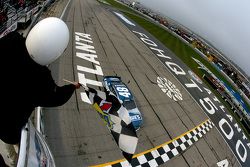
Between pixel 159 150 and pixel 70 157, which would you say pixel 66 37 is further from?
pixel 159 150

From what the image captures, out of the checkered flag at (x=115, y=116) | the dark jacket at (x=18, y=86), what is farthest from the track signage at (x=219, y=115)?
the dark jacket at (x=18, y=86)

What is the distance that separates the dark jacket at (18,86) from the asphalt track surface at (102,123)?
4.51 metres

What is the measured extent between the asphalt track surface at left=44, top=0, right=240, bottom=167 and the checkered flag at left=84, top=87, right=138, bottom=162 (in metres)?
3.33

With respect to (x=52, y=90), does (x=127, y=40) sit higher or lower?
lower

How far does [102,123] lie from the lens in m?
10.8

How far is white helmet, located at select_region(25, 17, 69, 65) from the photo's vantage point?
11.6 ft

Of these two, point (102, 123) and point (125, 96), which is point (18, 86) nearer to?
point (102, 123)

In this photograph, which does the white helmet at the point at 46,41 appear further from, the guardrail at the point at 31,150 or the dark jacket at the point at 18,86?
the guardrail at the point at 31,150

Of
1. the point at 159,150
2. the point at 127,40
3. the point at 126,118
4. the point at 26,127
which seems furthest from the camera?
the point at 127,40

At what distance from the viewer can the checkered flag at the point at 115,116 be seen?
491 cm

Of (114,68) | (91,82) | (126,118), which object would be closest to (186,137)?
(91,82)

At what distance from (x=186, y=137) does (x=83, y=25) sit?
53.1 ft

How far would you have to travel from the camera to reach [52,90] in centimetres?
373

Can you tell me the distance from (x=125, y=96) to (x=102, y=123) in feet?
6.85
